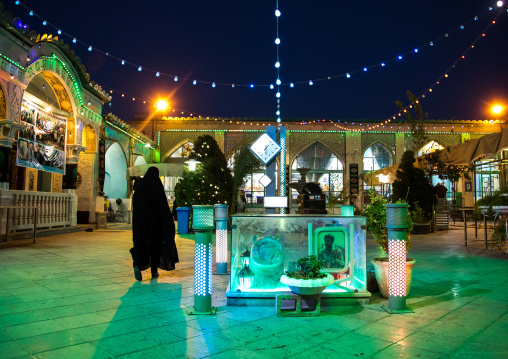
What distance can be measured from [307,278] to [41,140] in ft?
36.0

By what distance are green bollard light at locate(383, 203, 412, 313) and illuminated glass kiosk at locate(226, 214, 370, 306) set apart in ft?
1.06

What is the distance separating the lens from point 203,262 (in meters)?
3.86

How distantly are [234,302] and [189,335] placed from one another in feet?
3.43

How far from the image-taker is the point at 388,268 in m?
4.30

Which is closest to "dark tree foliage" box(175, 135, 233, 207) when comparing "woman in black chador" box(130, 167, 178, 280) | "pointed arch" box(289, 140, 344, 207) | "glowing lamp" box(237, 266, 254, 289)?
"woman in black chador" box(130, 167, 178, 280)

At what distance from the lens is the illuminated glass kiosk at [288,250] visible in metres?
4.27

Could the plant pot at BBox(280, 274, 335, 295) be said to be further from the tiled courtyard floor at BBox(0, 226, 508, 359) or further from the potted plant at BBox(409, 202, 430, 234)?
the potted plant at BBox(409, 202, 430, 234)

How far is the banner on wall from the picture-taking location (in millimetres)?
10789

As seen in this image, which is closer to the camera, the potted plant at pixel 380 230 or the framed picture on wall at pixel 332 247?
the framed picture on wall at pixel 332 247

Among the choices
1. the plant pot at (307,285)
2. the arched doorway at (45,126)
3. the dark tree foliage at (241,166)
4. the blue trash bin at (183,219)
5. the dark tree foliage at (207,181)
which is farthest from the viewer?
the dark tree foliage at (241,166)

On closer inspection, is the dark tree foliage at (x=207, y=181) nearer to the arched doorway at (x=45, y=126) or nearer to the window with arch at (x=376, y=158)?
the arched doorway at (x=45, y=126)

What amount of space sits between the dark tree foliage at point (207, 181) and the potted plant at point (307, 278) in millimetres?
8363

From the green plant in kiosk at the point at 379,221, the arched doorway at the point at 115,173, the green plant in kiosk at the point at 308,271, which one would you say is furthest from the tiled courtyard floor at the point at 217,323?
the arched doorway at the point at 115,173

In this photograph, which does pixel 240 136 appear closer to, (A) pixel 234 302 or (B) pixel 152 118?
(B) pixel 152 118
